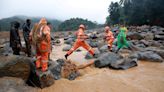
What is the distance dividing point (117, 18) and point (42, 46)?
1896 inches

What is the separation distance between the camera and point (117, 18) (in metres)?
51.7

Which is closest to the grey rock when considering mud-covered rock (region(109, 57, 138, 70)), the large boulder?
mud-covered rock (region(109, 57, 138, 70))

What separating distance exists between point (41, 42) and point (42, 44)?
59mm

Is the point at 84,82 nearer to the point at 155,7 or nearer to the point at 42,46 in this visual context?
the point at 42,46

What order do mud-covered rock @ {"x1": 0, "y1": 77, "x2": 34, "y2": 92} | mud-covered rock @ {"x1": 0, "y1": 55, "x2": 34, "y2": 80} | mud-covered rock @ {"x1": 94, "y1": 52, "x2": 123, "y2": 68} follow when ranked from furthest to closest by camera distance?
mud-covered rock @ {"x1": 94, "y1": 52, "x2": 123, "y2": 68} → mud-covered rock @ {"x1": 0, "y1": 55, "x2": 34, "y2": 80} → mud-covered rock @ {"x1": 0, "y1": 77, "x2": 34, "y2": 92}

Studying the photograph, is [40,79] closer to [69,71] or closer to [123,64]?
[69,71]

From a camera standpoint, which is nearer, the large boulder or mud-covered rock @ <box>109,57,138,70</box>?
the large boulder

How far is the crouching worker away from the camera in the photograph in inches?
204

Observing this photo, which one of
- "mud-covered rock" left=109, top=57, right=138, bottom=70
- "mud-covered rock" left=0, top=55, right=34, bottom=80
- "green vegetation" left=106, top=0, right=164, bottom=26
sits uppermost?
"green vegetation" left=106, top=0, right=164, bottom=26

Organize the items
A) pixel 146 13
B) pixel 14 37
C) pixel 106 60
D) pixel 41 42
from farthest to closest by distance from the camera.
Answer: pixel 146 13 < pixel 14 37 < pixel 106 60 < pixel 41 42

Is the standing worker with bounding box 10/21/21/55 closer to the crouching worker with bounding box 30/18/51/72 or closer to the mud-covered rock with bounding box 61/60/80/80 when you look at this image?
the mud-covered rock with bounding box 61/60/80/80

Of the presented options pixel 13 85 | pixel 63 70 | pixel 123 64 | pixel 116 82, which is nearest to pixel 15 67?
pixel 13 85

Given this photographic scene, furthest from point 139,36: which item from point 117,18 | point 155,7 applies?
point 117,18

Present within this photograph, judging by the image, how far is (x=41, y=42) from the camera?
5.20 m
